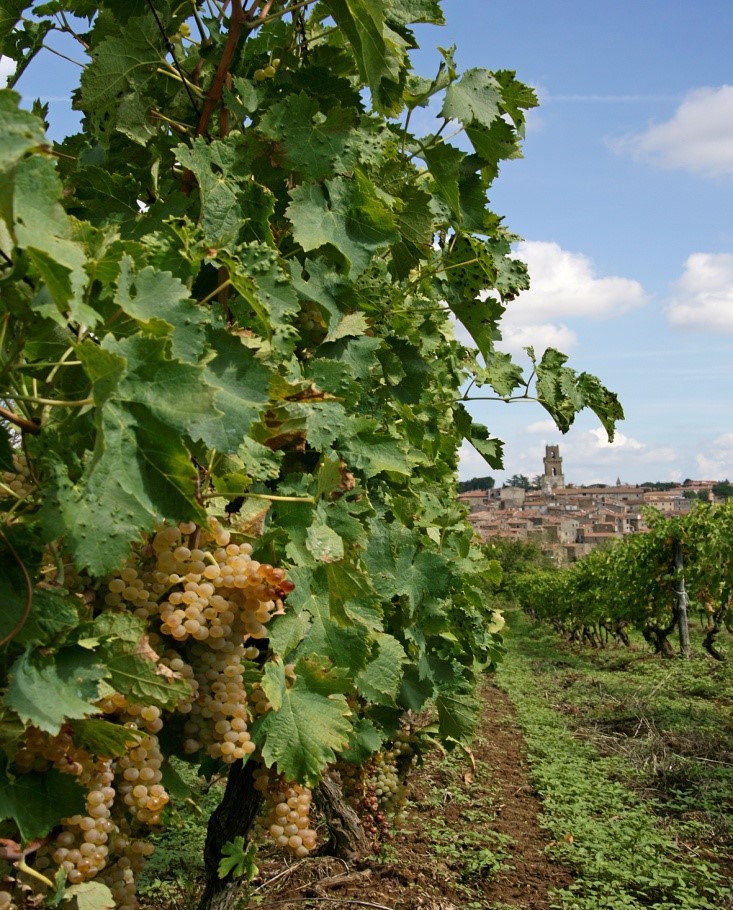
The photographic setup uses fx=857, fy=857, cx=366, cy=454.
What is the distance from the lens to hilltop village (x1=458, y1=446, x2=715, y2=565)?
72500mm

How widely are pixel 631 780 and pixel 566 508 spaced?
97555mm

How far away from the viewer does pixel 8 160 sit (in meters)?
0.89

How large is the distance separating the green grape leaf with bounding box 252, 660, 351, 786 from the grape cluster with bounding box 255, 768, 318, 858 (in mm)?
256

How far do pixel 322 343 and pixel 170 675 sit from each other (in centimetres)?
107

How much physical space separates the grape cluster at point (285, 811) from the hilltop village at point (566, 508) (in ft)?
172

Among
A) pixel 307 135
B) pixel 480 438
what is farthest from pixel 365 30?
pixel 480 438

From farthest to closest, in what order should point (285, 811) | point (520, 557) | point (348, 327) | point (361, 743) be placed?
point (520, 557) < point (361, 743) < point (348, 327) < point (285, 811)

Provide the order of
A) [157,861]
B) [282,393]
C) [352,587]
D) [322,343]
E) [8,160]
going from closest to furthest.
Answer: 1. [8,160]
2. [282,393]
3. [352,587]
4. [322,343]
5. [157,861]

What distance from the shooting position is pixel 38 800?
4.36 feet

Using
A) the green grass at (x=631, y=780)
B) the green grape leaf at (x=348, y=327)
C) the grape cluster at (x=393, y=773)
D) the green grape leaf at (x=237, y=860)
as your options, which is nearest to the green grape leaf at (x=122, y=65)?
the green grape leaf at (x=348, y=327)

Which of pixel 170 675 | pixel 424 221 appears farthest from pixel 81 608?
pixel 424 221

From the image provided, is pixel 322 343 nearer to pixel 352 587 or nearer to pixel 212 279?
pixel 212 279

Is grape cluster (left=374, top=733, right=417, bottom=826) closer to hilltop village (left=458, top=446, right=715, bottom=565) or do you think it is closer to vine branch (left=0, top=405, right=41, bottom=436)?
vine branch (left=0, top=405, right=41, bottom=436)

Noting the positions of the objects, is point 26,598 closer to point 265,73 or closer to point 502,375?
point 265,73
